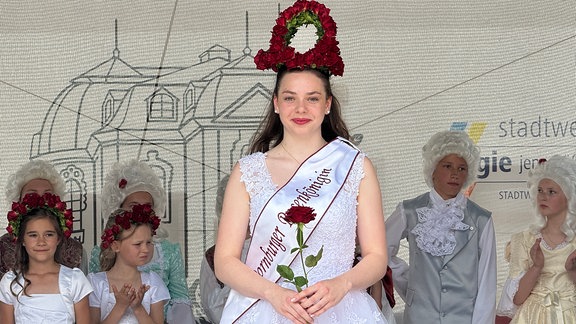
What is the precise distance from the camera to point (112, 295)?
15.2 feet

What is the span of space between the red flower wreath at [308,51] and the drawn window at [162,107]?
6.96ft

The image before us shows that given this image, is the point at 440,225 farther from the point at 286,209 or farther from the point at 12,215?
the point at 286,209

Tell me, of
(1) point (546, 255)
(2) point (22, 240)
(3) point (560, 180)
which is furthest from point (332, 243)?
(3) point (560, 180)

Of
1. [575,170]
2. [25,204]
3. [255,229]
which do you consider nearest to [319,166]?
[255,229]

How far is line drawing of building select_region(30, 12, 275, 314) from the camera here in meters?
5.33

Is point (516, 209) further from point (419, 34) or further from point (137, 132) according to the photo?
point (137, 132)

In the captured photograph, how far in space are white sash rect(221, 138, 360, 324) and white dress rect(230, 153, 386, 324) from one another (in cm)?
2

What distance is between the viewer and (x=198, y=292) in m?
5.46

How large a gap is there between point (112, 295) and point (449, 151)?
1.72 m

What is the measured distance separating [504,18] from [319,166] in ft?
8.17

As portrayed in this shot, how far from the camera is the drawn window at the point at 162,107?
5359 mm

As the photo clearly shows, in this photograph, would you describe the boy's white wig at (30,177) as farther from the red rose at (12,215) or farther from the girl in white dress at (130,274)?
the red rose at (12,215)

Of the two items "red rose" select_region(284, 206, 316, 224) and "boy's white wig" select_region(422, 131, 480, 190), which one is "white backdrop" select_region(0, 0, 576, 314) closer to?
"boy's white wig" select_region(422, 131, 480, 190)

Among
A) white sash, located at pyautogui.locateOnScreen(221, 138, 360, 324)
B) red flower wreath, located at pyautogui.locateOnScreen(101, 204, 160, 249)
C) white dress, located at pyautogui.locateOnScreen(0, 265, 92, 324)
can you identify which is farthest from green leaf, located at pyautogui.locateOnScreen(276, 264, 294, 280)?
red flower wreath, located at pyautogui.locateOnScreen(101, 204, 160, 249)
